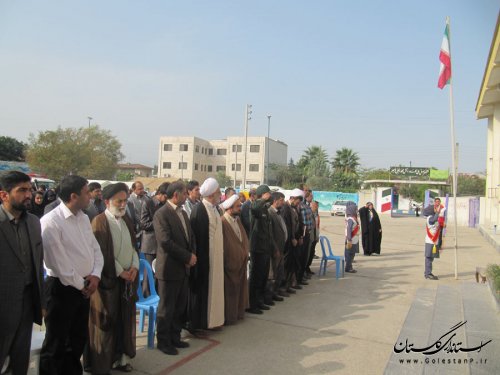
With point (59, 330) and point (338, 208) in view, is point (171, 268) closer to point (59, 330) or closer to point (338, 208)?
point (59, 330)

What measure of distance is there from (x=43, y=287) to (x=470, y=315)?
15.8ft

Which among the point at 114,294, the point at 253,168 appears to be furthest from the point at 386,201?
the point at 114,294

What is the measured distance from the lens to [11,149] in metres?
51.8

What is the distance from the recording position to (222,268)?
193 inches

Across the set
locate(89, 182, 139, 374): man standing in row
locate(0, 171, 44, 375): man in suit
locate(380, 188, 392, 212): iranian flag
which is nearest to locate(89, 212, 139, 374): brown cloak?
locate(89, 182, 139, 374): man standing in row

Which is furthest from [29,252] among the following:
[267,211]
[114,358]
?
[267,211]

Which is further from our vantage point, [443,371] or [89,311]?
[443,371]

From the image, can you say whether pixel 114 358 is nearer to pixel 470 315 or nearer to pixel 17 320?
pixel 17 320

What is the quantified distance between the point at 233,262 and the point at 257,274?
984 mm

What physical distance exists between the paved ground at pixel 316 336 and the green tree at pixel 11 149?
53.7m

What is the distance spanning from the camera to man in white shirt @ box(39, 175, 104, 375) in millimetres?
3162

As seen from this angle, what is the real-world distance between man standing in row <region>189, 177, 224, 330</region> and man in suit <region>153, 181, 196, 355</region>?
35 centimetres

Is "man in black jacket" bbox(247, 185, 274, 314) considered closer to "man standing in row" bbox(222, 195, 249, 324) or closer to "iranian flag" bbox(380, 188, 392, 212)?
"man standing in row" bbox(222, 195, 249, 324)

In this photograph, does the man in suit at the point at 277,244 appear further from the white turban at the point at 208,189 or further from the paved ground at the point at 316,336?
the white turban at the point at 208,189
